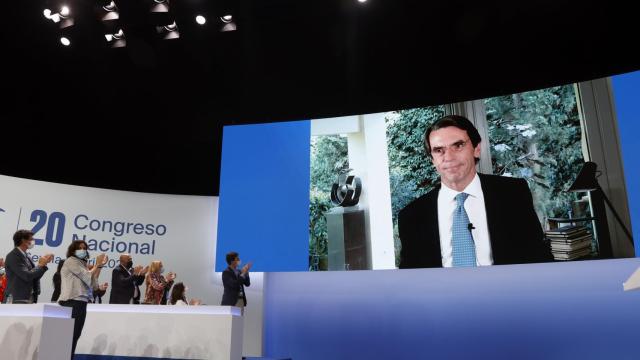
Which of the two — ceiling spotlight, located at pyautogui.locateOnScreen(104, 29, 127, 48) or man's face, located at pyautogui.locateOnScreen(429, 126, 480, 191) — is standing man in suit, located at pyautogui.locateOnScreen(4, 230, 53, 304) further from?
man's face, located at pyautogui.locateOnScreen(429, 126, 480, 191)

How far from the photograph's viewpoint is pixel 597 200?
6.14m

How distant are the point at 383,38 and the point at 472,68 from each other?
1.35 m

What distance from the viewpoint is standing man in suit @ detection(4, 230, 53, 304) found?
4.80 metres

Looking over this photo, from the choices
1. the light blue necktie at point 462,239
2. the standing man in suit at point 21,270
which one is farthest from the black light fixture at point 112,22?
the light blue necktie at point 462,239

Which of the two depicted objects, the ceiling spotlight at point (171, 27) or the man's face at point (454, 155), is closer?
the ceiling spotlight at point (171, 27)

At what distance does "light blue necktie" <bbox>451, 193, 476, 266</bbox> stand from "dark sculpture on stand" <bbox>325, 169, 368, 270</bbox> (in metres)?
1.28

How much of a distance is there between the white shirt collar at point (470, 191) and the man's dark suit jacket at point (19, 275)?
4.88m

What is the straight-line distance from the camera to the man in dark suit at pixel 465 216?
21.2 feet

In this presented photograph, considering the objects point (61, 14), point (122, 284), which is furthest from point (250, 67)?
point (122, 284)

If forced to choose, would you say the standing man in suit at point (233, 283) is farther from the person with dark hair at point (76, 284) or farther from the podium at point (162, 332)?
the person with dark hair at point (76, 284)

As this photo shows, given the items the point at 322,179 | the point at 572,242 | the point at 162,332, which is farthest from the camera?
the point at 322,179

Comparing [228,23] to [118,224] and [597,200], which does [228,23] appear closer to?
[118,224]

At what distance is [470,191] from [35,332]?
17.1ft

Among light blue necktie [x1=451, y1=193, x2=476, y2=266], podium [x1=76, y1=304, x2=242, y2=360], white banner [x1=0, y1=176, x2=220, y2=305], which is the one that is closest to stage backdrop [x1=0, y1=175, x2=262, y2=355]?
white banner [x1=0, y1=176, x2=220, y2=305]
